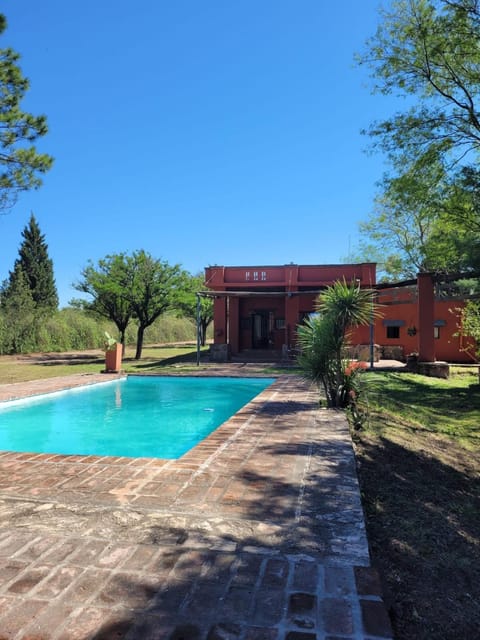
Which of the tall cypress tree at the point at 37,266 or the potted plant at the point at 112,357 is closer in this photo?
the potted plant at the point at 112,357

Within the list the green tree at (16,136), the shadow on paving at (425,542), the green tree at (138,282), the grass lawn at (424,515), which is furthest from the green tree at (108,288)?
the shadow on paving at (425,542)

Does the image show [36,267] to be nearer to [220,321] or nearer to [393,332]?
[220,321]

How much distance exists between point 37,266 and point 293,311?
2749cm

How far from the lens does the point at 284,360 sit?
1844 cm

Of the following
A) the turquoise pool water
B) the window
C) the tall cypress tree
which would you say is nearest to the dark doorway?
the window

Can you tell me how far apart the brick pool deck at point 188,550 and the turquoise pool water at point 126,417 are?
10.9 feet

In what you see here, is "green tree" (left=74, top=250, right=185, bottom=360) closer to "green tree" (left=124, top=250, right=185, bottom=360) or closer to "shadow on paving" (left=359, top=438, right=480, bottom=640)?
"green tree" (left=124, top=250, right=185, bottom=360)

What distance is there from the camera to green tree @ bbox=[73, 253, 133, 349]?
19619mm

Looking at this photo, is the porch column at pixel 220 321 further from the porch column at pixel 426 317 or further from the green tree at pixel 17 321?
the green tree at pixel 17 321

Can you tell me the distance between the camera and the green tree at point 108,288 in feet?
64.4

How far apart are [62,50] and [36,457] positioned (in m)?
9.12

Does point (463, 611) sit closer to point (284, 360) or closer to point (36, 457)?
point (36, 457)

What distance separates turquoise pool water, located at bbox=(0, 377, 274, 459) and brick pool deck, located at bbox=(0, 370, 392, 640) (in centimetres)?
331

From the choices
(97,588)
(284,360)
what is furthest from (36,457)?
(284,360)
